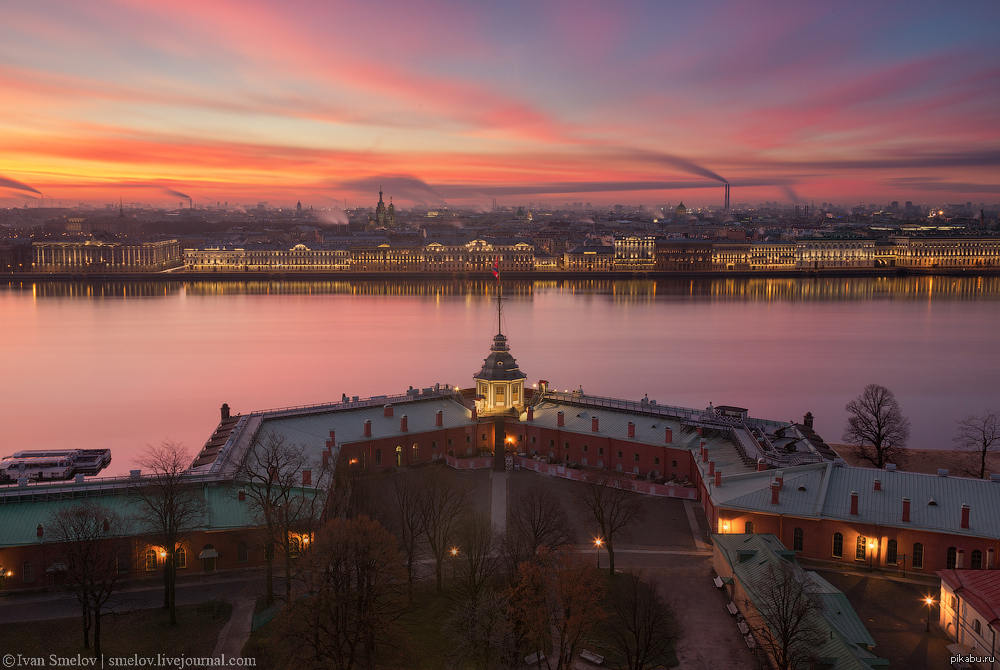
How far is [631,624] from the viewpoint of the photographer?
8359mm

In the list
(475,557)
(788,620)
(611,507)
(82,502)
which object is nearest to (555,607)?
(475,557)

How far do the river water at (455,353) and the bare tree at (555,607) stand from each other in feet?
38.6

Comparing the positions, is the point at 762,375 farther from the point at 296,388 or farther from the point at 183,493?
the point at 183,493

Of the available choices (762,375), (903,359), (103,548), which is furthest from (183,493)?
(903,359)

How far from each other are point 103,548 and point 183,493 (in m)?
1.05

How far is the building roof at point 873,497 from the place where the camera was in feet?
33.1

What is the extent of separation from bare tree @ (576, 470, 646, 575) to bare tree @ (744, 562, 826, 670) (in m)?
2.08

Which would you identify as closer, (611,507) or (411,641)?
(411,641)

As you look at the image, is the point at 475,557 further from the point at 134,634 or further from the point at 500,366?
the point at 500,366

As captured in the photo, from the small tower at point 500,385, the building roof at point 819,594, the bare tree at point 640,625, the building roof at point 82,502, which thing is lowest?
the bare tree at point 640,625

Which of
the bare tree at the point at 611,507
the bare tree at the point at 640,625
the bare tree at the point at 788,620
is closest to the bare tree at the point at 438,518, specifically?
the bare tree at the point at 611,507

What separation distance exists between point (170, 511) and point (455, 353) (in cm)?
2126

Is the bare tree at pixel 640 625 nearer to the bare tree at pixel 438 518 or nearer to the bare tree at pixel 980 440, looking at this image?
the bare tree at pixel 438 518

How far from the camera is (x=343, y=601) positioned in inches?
296
